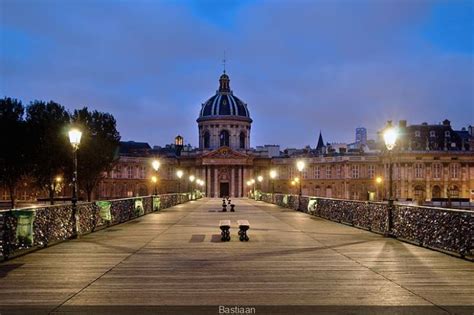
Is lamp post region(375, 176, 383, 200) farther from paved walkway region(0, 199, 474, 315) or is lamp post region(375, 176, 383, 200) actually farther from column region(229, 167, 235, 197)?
paved walkway region(0, 199, 474, 315)

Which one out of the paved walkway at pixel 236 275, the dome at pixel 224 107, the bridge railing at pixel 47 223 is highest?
the dome at pixel 224 107

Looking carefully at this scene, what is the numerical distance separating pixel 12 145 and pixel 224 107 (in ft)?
320

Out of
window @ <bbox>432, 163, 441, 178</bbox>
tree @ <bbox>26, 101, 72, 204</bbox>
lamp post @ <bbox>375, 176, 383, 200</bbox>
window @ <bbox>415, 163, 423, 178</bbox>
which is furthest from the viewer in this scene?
lamp post @ <bbox>375, 176, 383, 200</bbox>

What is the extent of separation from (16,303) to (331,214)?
2622 centimetres

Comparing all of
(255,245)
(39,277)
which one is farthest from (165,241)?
(39,277)

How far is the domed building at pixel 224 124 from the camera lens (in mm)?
151250

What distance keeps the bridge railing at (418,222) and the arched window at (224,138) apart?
11760 centimetres

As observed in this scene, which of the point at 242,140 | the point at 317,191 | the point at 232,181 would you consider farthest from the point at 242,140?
the point at 317,191

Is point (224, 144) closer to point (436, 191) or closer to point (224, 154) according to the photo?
point (224, 154)

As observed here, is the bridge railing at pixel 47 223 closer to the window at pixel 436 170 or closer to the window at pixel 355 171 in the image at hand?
the window at pixel 436 170

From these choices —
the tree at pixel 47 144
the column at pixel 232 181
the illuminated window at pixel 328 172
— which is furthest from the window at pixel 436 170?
the tree at pixel 47 144

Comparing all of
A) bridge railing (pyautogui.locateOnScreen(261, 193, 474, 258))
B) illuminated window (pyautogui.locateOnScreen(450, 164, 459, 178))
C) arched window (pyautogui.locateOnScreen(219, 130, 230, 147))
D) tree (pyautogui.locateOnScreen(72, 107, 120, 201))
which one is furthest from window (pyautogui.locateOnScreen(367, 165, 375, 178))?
bridge railing (pyautogui.locateOnScreen(261, 193, 474, 258))

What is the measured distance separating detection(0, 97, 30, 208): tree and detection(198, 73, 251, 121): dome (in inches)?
→ 3620

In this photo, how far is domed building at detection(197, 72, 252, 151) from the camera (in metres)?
151
